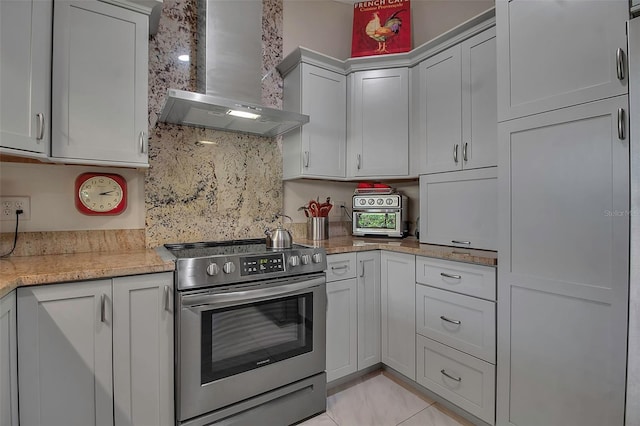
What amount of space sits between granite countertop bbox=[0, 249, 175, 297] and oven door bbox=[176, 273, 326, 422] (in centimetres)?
24

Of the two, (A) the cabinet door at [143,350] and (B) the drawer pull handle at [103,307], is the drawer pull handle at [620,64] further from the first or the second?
(B) the drawer pull handle at [103,307]

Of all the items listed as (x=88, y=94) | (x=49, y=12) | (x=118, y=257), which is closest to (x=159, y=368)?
(x=118, y=257)

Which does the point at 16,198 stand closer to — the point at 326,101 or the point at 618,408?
the point at 326,101

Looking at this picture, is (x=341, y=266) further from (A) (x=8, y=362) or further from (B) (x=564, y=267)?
(A) (x=8, y=362)

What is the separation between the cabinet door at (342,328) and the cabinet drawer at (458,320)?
44 cm

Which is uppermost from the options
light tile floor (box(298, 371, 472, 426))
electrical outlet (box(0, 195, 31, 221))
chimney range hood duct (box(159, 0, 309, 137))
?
chimney range hood duct (box(159, 0, 309, 137))

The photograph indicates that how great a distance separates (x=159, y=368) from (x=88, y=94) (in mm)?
1422

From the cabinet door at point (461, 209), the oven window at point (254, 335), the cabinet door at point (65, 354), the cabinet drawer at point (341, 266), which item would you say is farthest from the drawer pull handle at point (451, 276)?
the cabinet door at point (65, 354)

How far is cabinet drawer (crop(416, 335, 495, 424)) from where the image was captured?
1676mm

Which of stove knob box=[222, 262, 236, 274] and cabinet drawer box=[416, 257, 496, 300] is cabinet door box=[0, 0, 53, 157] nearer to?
stove knob box=[222, 262, 236, 274]

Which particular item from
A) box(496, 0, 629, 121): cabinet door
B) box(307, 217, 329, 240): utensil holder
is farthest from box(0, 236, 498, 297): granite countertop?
box(496, 0, 629, 121): cabinet door

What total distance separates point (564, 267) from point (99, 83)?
2437mm

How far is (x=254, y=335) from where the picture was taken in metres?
1.71

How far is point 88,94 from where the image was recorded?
1.58 m
